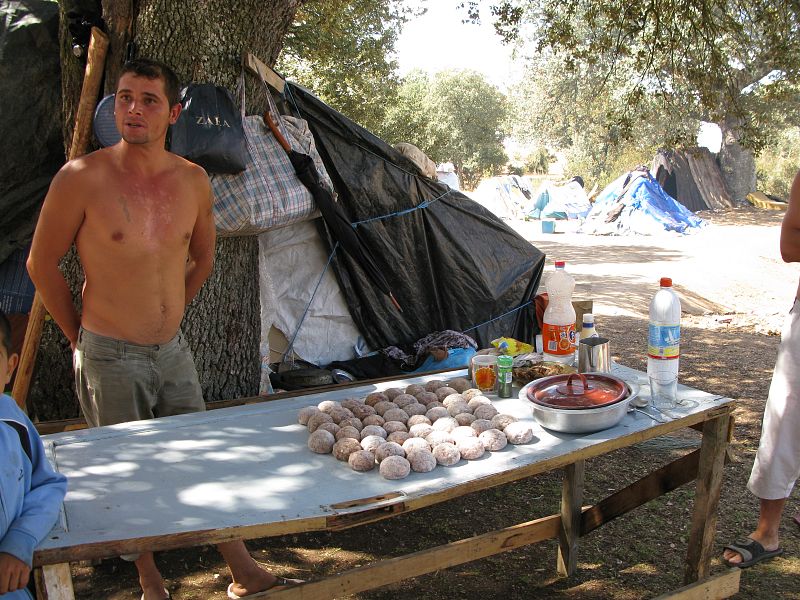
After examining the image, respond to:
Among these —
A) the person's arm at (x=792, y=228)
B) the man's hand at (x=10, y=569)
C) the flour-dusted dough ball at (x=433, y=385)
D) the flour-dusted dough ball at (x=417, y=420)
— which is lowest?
the man's hand at (x=10, y=569)

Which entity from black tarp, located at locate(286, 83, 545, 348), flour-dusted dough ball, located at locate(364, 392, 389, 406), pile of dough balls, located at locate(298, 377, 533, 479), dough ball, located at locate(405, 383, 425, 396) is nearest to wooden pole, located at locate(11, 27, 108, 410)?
black tarp, located at locate(286, 83, 545, 348)

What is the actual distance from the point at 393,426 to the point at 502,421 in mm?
384

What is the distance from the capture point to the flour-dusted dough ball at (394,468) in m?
2.06

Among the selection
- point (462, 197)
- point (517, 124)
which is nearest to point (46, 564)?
point (462, 197)

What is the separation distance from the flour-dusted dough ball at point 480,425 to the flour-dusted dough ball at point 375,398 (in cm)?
45

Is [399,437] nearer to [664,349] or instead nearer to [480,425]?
[480,425]

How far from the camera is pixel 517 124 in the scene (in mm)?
30062

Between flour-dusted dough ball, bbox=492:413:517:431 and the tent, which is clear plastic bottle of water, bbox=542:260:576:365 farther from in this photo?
the tent

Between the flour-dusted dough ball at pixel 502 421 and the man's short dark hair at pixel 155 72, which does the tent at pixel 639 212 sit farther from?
the man's short dark hair at pixel 155 72

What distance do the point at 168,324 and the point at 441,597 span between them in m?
1.74

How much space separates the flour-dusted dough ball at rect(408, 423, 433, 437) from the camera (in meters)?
2.32

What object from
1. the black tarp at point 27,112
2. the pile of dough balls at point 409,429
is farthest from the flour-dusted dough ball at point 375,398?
the black tarp at point 27,112

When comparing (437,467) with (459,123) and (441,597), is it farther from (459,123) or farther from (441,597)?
(459,123)

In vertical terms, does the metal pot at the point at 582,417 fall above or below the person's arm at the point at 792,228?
below
